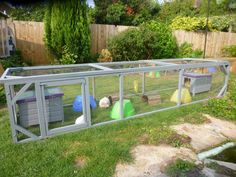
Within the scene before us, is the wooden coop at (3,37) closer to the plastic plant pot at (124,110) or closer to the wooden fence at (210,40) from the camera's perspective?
the plastic plant pot at (124,110)

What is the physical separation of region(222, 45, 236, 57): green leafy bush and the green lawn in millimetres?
7190

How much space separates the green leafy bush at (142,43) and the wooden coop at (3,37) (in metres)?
4.48

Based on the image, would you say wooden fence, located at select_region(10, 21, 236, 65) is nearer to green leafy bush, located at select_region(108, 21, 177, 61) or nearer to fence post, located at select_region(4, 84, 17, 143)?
green leafy bush, located at select_region(108, 21, 177, 61)

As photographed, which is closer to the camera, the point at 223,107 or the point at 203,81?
the point at 223,107

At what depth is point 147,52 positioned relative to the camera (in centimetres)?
995

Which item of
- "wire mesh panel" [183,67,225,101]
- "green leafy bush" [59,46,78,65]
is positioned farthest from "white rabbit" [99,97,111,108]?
"green leafy bush" [59,46,78,65]

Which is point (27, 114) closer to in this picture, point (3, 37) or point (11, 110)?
point (11, 110)

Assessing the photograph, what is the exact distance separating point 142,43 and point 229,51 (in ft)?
15.9

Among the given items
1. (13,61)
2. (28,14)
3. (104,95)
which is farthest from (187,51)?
(28,14)

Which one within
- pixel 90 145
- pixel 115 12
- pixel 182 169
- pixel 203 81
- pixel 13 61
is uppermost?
pixel 115 12

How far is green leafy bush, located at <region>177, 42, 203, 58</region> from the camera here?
1091cm

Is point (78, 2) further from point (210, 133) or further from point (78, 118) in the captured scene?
point (210, 133)

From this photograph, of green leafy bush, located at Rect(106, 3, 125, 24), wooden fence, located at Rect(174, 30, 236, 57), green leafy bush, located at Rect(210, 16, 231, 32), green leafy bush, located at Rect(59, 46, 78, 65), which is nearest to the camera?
green leafy bush, located at Rect(59, 46, 78, 65)

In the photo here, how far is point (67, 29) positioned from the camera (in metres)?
8.12
